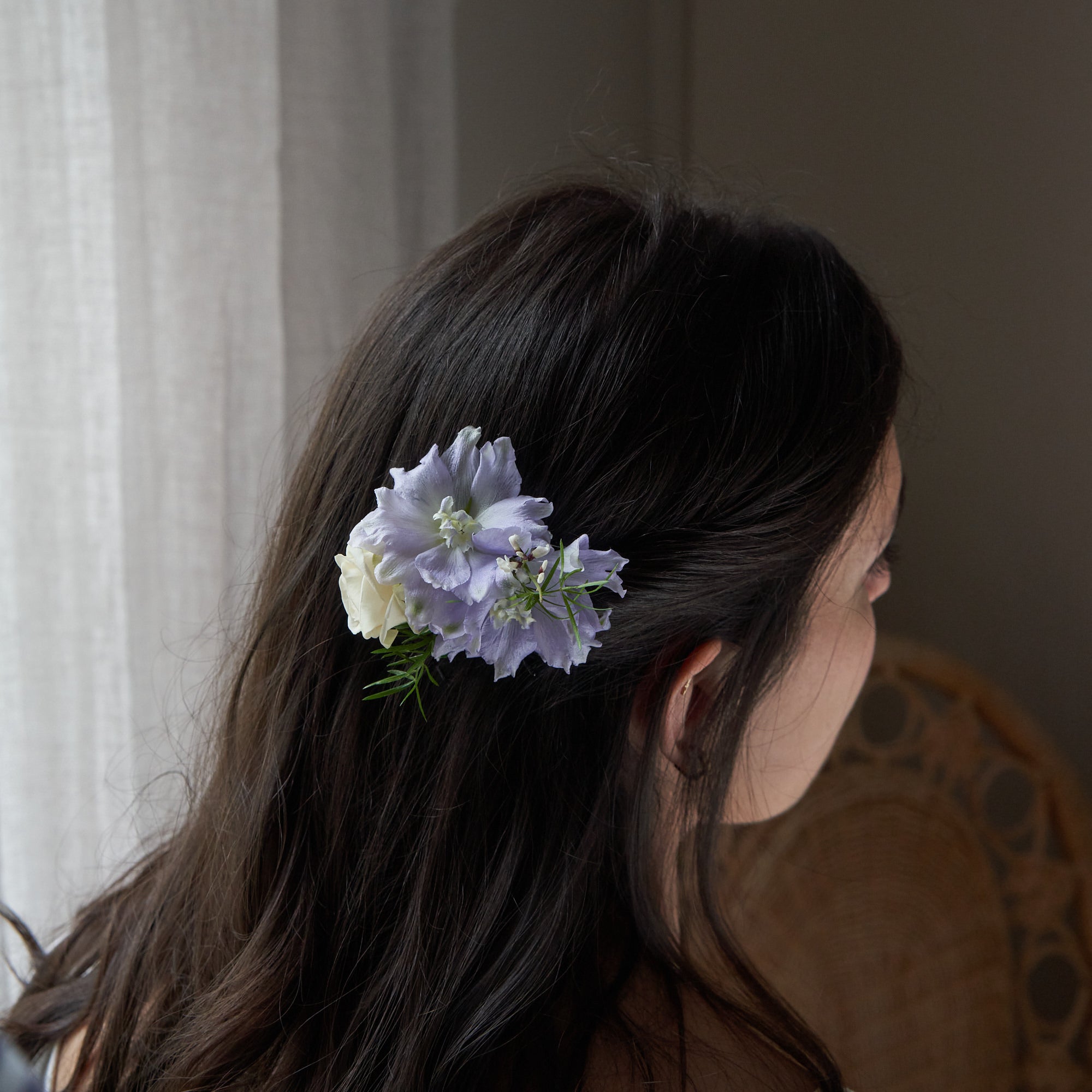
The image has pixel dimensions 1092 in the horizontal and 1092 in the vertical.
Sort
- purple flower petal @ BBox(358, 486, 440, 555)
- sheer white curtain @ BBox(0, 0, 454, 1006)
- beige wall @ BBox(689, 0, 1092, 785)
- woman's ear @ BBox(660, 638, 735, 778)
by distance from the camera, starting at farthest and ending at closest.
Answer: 1. beige wall @ BBox(689, 0, 1092, 785)
2. sheer white curtain @ BBox(0, 0, 454, 1006)
3. woman's ear @ BBox(660, 638, 735, 778)
4. purple flower petal @ BBox(358, 486, 440, 555)

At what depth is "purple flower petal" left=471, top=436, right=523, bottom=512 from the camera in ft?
1.72

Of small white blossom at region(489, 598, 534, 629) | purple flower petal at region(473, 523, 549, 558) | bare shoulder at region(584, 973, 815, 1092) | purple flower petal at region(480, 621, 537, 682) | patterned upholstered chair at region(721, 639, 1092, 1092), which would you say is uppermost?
purple flower petal at region(473, 523, 549, 558)

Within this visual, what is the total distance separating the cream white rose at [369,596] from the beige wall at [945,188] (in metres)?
0.84

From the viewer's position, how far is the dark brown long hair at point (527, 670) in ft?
1.90

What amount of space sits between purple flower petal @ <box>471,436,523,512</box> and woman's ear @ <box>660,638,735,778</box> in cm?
17

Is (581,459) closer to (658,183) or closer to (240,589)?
(658,183)

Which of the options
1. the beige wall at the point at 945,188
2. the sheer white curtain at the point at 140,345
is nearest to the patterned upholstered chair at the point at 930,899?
the beige wall at the point at 945,188

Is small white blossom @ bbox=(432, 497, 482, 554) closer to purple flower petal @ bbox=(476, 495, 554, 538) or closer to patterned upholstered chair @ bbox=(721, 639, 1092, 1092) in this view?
purple flower petal @ bbox=(476, 495, 554, 538)

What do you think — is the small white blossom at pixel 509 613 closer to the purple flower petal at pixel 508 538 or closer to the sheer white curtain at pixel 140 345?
the purple flower petal at pixel 508 538

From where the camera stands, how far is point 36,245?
0.91m

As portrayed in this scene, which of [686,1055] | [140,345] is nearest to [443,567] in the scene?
[686,1055]

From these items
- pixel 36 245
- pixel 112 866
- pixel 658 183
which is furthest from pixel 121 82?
pixel 112 866

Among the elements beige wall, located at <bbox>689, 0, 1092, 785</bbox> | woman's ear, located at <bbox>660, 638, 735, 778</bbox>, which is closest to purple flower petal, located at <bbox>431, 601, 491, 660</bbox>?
woman's ear, located at <bbox>660, 638, 735, 778</bbox>

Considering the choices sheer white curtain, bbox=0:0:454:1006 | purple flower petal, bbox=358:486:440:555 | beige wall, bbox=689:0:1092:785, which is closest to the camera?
purple flower petal, bbox=358:486:440:555
